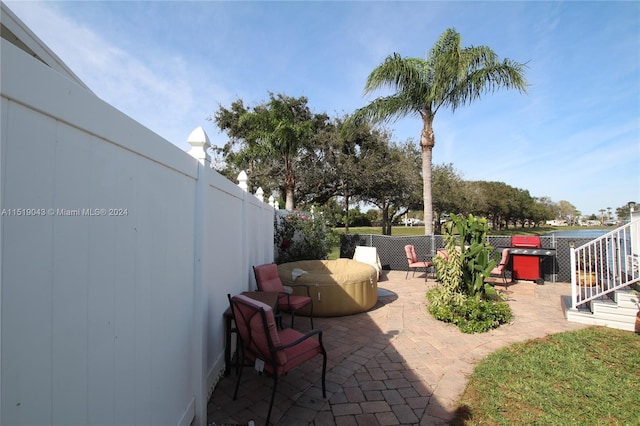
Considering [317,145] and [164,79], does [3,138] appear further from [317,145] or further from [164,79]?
[317,145]

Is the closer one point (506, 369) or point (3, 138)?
point (3, 138)

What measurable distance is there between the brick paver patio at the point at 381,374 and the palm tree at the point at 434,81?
6.21 metres

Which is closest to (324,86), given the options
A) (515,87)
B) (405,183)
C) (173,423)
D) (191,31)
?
(191,31)

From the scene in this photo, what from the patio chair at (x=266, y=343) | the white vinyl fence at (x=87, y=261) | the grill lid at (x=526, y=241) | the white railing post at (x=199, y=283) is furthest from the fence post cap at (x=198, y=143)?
the grill lid at (x=526, y=241)

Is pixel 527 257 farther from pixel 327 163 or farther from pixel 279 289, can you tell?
pixel 327 163

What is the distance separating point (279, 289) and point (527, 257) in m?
7.74

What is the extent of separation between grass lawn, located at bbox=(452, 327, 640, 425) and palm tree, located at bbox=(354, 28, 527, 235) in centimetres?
684

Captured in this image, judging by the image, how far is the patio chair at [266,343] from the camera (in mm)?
2490

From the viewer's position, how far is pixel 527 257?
27.6ft

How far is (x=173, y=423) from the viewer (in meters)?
2.02

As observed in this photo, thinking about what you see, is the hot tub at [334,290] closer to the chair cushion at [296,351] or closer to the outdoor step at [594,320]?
the chair cushion at [296,351]

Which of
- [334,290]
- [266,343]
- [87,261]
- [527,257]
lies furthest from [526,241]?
[87,261]

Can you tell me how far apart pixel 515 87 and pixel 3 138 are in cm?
1156

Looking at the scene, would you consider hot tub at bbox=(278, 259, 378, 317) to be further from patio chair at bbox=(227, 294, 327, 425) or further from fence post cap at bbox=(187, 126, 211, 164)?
fence post cap at bbox=(187, 126, 211, 164)
